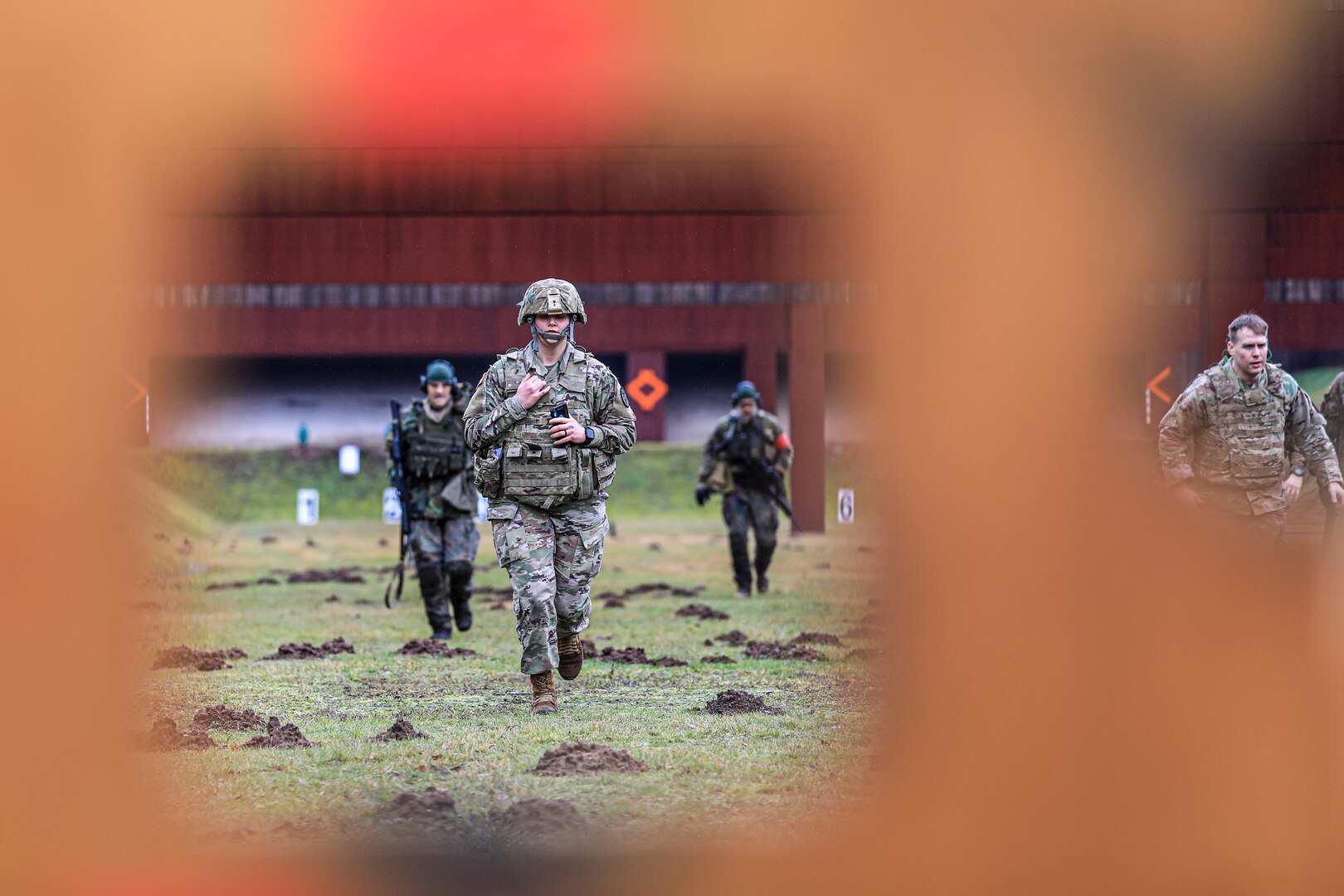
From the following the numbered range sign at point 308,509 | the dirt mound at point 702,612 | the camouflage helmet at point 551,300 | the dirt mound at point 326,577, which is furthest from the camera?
the numbered range sign at point 308,509

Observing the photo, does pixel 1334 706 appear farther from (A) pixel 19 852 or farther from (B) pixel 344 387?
(B) pixel 344 387

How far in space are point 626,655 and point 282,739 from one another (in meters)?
3.34

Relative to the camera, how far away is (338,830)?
15.9ft

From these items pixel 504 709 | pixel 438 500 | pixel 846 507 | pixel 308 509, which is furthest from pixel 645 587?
pixel 308 509

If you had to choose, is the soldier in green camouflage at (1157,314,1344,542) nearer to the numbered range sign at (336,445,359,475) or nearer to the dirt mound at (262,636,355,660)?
the dirt mound at (262,636,355,660)

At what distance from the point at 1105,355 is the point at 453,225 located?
1485cm

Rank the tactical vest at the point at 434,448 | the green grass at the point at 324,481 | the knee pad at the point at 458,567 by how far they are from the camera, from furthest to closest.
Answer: the green grass at the point at 324,481
the knee pad at the point at 458,567
the tactical vest at the point at 434,448

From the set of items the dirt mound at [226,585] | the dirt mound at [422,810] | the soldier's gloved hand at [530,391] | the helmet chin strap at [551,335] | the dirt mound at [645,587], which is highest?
the helmet chin strap at [551,335]

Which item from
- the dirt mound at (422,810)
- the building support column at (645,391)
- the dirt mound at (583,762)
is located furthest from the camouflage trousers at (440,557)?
the building support column at (645,391)

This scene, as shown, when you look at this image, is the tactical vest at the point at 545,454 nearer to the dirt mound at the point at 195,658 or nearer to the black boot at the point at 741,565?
the dirt mound at the point at 195,658

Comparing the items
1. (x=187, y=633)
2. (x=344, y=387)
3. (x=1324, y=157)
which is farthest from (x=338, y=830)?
(x=344, y=387)

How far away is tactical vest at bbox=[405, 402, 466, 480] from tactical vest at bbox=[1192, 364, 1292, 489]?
490 centimetres

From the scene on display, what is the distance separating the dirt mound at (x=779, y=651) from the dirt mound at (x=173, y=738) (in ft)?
12.7

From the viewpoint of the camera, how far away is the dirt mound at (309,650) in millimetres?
9844
